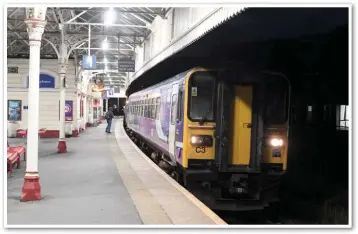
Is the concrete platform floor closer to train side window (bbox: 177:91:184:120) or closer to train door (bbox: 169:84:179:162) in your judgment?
train door (bbox: 169:84:179:162)

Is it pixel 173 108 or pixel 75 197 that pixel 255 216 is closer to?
pixel 173 108

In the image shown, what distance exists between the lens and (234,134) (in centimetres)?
788

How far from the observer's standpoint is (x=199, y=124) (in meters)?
7.88

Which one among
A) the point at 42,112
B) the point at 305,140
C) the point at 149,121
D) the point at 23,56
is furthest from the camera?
the point at 42,112

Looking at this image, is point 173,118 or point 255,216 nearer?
point 255,216

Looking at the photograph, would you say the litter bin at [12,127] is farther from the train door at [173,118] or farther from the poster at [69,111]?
the train door at [173,118]

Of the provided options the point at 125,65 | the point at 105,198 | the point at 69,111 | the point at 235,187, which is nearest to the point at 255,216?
the point at 235,187

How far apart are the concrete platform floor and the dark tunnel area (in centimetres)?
289

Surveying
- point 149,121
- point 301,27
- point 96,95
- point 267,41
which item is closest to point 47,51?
point 149,121

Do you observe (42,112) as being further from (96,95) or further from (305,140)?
(96,95)

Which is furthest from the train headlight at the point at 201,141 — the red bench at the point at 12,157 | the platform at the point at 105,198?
the red bench at the point at 12,157

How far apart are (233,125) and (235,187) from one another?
102 centimetres

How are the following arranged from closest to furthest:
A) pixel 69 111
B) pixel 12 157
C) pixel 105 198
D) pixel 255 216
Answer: pixel 105 198
pixel 255 216
pixel 12 157
pixel 69 111

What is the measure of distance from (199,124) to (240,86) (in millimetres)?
919
